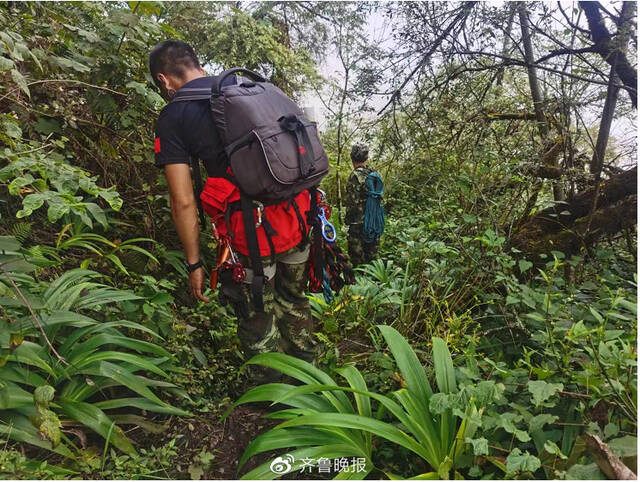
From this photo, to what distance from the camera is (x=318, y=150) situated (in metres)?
2.24

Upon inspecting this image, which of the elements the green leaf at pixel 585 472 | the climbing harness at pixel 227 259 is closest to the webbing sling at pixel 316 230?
the climbing harness at pixel 227 259

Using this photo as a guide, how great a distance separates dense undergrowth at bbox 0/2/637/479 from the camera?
5.42 ft

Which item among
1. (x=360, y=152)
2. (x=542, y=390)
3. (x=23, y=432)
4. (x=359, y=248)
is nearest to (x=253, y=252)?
(x=23, y=432)

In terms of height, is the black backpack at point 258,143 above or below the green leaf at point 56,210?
above

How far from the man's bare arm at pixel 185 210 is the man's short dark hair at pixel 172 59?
2.11ft

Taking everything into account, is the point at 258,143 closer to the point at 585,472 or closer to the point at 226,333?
the point at 226,333

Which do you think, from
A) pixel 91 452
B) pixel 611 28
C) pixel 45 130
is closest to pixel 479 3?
pixel 611 28

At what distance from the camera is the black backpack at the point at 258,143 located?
6.46 feet

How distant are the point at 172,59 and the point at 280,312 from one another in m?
1.73

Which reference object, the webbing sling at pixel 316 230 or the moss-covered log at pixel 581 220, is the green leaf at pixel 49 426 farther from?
the moss-covered log at pixel 581 220

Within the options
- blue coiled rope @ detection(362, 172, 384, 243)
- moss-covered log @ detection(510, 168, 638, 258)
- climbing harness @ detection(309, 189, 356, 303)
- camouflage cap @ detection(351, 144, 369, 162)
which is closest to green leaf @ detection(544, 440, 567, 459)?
climbing harness @ detection(309, 189, 356, 303)

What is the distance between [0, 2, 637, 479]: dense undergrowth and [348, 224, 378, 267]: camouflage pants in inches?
44.9

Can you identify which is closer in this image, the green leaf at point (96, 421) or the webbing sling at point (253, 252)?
the green leaf at point (96, 421)

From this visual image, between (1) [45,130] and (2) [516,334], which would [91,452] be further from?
(2) [516,334]
